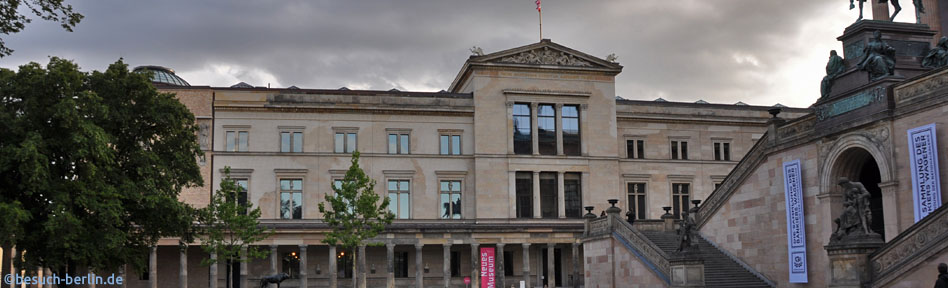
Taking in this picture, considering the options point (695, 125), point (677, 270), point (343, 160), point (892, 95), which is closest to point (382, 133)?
point (343, 160)

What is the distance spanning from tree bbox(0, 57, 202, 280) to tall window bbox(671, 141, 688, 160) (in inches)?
1412

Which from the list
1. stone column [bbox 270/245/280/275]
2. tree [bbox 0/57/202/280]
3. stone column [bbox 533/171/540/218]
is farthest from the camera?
stone column [bbox 533/171/540/218]

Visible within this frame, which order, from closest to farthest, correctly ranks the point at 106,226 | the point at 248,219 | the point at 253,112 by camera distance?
the point at 106,226 → the point at 248,219 → the point at 253,112

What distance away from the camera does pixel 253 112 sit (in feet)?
182

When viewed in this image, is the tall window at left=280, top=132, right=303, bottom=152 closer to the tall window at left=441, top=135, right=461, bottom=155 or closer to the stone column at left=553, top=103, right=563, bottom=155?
the tall window at left=441, top=135, right=461, bottom=155

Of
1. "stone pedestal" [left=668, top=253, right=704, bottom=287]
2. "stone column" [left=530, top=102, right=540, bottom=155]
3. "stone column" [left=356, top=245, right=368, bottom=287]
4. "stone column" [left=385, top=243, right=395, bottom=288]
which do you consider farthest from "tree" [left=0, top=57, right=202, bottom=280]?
"stone column" [left=530, top=102, right=540, bottom=155]

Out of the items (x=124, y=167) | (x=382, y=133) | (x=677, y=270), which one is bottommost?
(x=677, y=270)

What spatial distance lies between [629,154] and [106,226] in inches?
1465

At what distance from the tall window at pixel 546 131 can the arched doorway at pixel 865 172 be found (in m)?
31.5

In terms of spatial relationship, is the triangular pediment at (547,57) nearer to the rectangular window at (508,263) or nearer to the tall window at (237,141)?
the rectangular window at (508,263)

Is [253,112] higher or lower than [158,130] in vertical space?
higher

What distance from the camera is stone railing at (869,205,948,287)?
63.7 ft

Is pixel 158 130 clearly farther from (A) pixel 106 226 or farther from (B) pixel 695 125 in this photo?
(B) pixel 695 125

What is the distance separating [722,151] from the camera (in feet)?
202
